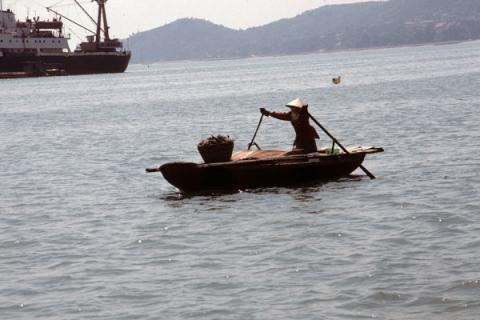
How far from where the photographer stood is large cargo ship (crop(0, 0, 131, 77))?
458 feet

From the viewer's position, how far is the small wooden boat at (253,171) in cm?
1784

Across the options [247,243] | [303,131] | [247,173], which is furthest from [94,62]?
[247,243]

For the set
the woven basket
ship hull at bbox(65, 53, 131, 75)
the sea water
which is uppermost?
the woven basket

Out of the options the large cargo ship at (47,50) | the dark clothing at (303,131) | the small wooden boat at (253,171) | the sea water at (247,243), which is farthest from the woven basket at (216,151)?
the large cargo ship at (47,50)

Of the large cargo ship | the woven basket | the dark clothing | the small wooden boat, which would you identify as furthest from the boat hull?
the large cargo ship

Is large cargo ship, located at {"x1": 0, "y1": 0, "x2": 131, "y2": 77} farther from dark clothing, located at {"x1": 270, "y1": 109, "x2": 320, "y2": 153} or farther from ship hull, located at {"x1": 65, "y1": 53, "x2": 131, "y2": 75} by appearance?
dark clothing, located at {"x1": 270, "y1": 109, "x2": 320, "y2": 153}

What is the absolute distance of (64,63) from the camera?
148875 millimetres

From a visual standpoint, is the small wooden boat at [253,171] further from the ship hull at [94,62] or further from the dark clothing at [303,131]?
the ship hull at [94,62]

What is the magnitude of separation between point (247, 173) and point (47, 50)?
134m

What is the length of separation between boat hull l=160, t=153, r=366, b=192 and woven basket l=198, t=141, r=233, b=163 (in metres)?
0.21

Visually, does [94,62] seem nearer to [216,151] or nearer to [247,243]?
[216,151]

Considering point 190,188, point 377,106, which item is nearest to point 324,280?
point 190,188

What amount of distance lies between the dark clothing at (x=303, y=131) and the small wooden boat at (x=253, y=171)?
12.1 inches

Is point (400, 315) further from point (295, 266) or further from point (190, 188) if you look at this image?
point (190, 188)
